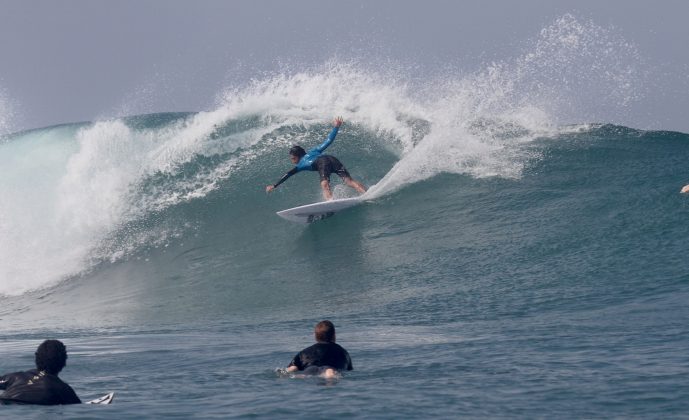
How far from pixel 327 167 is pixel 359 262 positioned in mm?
3135

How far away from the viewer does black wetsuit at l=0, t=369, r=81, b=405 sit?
6.05 m

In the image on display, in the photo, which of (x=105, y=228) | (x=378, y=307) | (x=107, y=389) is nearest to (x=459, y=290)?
(x=378, y=307)

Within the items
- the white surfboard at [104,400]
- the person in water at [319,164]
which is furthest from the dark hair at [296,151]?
the white surfboard at [104,400]

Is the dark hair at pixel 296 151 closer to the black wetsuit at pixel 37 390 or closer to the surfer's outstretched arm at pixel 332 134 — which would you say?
the surfer's outstretched arm at pixel 332 134

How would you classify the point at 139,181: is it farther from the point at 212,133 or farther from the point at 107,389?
the point at 107,389

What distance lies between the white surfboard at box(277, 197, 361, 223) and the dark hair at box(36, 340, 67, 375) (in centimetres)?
1005

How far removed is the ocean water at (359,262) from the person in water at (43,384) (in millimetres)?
184

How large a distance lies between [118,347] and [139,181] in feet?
36.5

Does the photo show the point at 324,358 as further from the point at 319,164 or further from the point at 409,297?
the point at 319,164

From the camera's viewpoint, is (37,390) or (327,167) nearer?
(37,390)

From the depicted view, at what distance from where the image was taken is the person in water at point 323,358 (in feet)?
23.0

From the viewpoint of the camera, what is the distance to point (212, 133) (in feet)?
70.7

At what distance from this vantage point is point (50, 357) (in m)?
6.15

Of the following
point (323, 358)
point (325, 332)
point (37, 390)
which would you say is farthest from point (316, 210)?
point (37, 390)
